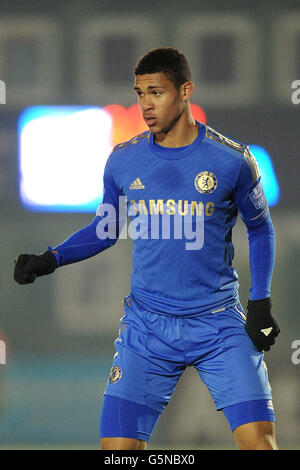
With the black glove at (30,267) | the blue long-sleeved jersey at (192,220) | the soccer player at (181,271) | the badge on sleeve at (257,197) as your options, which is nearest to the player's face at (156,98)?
the soccer player at (181,271)

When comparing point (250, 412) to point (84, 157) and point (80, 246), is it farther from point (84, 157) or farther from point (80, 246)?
point (84, 157)

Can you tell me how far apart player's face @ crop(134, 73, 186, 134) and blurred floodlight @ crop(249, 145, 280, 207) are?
2256 millimetres

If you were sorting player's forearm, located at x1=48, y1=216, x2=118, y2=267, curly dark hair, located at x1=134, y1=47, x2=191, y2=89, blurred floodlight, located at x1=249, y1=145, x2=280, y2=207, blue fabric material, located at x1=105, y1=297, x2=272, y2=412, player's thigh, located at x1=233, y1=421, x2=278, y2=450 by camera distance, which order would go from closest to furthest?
1. player's thigh, located at x1=233, y1=421, x2=278, y2=450
2. blue fabric material, located at x1=105, y1=297, x2=272, y2=412
3. curly dark hair, located at x1=134, y1=47, x2=191, y2=89
4. player's forearm, located at x1=48, y1=216, x2=118, y2=267
5. blurred floodlight, located at x1=249, y1=145, x2=280, y2=207

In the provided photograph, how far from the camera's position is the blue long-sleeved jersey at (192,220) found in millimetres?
2678

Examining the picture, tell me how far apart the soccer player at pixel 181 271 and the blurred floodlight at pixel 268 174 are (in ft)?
6.95

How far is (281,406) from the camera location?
16.3 feet

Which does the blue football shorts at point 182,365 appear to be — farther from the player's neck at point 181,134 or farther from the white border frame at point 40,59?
the white border frame at point 40,59

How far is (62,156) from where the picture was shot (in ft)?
16.5

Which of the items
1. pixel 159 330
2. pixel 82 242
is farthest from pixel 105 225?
pixel 159 330

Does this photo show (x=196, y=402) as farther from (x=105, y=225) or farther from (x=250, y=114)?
(x=105, y=225)

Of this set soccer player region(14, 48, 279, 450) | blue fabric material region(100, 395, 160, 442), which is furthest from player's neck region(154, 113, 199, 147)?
blue fabric material region(100, 395, 160, 442)

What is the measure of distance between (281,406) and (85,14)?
8.71 feet

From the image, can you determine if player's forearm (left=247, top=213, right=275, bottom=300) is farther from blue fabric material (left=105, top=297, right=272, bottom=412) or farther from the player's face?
the player's face

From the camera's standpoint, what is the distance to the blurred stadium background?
4934 millimetres
